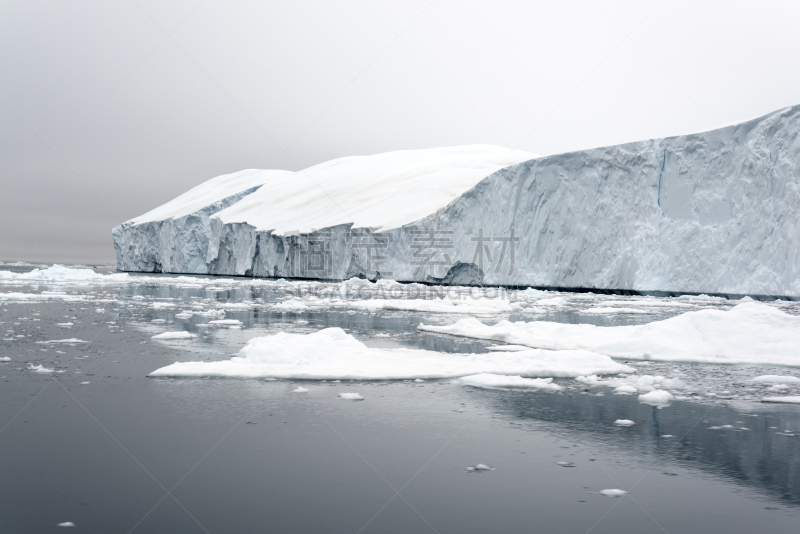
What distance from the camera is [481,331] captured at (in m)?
10.0

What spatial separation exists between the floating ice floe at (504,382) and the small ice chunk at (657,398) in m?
0.78

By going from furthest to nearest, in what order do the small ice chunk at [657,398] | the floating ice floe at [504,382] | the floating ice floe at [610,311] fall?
the floating ice floe at [610,311] → the floating ice floe at [504,382] → the small ice chunk at [657,398]

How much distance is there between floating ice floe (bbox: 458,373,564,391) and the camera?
19.5 feet

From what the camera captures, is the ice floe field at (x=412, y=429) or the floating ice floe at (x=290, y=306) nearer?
the ice floe field at (x=412, y=429)

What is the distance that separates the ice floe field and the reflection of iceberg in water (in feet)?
0.07

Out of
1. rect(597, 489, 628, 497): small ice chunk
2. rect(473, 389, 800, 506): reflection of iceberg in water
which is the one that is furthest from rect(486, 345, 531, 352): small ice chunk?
rect(597, 489, 628, 497): small ice chunk

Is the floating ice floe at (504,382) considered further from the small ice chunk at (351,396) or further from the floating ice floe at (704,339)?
the floating ice floe at (704,339)

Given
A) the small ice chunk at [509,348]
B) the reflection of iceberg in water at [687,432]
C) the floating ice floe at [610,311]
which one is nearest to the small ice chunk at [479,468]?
the reflection of iceberg in water at [687,432]

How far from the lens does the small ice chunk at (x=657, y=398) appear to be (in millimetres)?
5277

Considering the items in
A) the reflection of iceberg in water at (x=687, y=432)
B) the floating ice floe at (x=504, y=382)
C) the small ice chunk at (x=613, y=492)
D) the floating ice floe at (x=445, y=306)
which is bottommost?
the small ice chunk at (x=613, y=492)

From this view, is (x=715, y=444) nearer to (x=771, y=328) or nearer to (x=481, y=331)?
Answer: (x=771, y=328)

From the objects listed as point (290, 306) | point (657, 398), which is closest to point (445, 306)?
point (290, 306)

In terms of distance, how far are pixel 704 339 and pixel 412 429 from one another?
18.2 ft

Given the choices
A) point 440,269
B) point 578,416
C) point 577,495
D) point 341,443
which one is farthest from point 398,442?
point 440,269
